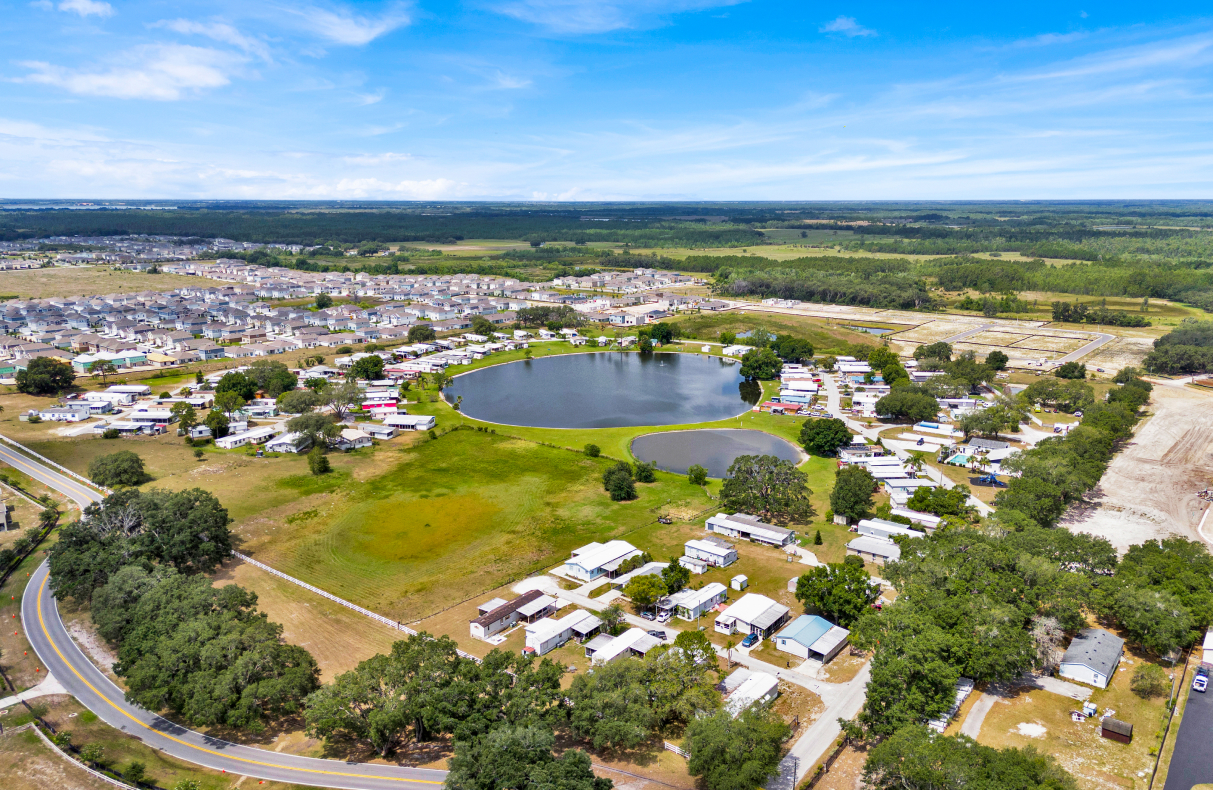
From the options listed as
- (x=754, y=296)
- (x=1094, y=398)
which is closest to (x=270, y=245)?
(x=754, y=296)

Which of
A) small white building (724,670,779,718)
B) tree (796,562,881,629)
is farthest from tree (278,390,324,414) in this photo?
small white building (724,670,779,718)

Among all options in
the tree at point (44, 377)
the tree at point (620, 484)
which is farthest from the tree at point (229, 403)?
the tree at point (620, 484)

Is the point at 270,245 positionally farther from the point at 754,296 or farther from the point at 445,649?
the point at 445,649

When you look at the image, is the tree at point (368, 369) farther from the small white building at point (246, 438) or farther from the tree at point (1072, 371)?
the tree at point (1072, 371)

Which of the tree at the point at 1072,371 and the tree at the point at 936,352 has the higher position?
the tree at the point at 936,352

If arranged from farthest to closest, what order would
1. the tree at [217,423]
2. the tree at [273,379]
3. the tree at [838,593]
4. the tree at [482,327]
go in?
the tree at [482,327]
the tree at [273,379]
the tree at [217,423]
the tree at [838,593]

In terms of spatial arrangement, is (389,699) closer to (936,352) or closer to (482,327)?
(936,352)

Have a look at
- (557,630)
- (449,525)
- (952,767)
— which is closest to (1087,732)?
(952,767)
